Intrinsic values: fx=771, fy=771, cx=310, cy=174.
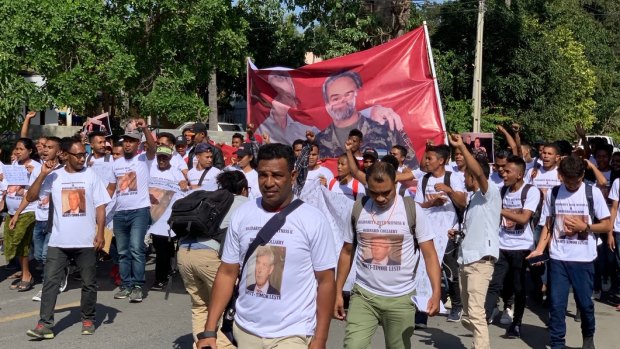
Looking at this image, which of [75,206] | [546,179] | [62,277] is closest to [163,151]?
[75,206]

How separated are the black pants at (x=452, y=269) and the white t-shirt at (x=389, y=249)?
2942 mm

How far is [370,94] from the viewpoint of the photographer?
36.2 ft

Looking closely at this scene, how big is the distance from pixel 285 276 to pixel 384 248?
137 cm

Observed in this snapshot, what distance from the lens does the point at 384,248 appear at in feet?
17.1

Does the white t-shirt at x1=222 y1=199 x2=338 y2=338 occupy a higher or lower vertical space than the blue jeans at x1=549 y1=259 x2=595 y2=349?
higher

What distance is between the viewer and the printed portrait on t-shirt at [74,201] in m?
7.27

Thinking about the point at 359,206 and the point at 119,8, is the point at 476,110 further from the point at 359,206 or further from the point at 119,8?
the point at 359,206

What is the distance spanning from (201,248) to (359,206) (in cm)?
143

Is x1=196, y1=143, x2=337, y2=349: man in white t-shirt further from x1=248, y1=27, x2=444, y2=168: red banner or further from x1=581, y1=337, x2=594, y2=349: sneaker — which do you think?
x1=248, y1=27, x2=444, y2=168: red banner

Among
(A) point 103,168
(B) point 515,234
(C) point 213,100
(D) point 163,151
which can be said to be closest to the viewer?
(B) point 515,234

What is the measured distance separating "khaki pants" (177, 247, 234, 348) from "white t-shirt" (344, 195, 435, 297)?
135 cm

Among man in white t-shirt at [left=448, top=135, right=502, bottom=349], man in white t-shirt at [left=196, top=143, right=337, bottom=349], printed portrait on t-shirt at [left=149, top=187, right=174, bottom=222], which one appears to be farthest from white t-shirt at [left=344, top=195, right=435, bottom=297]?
printed portrait on t-shirt at [left=149, top=187, right=174, bottom=222]

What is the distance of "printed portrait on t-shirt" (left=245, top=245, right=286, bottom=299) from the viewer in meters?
4.00

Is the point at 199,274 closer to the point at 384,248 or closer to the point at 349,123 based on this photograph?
the point at 384,248
